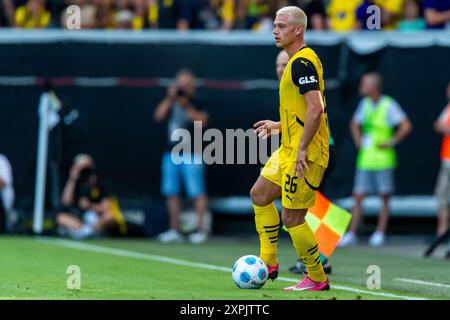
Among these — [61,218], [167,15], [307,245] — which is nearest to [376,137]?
[167,15]

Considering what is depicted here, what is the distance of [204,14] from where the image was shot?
18.6 m

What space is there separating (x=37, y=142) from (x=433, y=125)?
6.07m

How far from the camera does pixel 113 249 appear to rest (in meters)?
14.7

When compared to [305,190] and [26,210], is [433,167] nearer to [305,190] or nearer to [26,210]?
[26,210]

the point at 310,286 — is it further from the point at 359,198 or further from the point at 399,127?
the point at 399,127

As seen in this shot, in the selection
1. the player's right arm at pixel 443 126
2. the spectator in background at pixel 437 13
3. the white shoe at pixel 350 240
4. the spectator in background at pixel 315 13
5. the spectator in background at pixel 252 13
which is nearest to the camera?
the player's right arm at pixel 443 126

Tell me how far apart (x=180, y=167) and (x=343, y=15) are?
375 centimetres

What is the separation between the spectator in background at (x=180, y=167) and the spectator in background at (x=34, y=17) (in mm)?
2780

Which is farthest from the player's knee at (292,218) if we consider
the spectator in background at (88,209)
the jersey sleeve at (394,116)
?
the spectator in background at (88,209)

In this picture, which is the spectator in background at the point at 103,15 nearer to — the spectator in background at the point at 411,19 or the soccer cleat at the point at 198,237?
the soccer cleat at the point at 198,237

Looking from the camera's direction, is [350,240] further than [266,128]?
Yes

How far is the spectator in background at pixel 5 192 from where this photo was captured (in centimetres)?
A: 1692

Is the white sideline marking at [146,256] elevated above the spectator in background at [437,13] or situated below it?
below

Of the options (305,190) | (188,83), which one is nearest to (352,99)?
(188,83)
